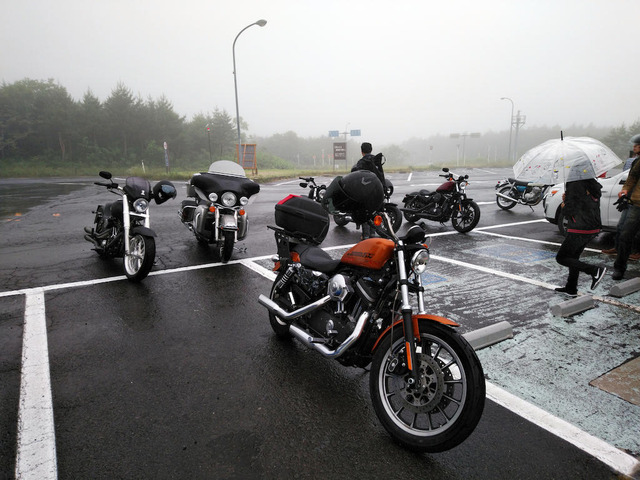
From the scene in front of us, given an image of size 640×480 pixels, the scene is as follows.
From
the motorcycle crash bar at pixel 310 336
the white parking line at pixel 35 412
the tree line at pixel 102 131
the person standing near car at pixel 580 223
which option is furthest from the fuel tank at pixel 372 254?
the tree line at pixel 102 131

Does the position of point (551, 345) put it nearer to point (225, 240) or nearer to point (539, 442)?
point (539, 442)

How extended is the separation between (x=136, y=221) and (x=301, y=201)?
11.8 ft

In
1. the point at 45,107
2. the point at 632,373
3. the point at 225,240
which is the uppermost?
the point at 45,107

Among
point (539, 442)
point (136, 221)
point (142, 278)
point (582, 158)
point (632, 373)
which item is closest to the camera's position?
point (539, 442)

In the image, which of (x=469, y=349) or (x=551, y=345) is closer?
(x=469, y=349)

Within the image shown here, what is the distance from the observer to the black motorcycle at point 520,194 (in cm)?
1261

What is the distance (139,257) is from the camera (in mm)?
5555

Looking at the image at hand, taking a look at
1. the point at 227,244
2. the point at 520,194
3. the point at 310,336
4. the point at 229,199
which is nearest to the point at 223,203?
the point at 229,199

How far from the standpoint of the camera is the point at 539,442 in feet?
8.08

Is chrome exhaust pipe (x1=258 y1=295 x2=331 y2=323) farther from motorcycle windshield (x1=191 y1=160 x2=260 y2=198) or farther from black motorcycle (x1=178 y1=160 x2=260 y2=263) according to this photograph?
motorcycle windshield (x1=191 y1=160 x2=260 y2=198)

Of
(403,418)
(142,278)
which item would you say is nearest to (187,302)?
(142,278)

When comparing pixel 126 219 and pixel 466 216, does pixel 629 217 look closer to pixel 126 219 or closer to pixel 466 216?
pixel 466 216

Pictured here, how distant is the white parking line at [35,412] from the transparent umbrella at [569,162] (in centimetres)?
502

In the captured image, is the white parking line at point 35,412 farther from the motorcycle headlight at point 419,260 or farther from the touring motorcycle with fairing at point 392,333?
the motorcycle headlight at point 419,260
